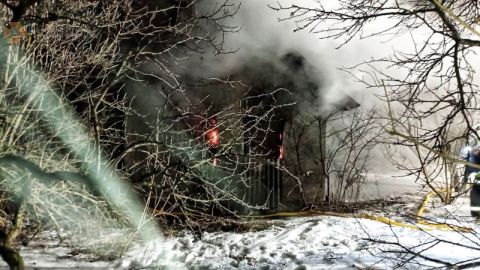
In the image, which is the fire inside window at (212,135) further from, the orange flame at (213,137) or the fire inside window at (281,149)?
the fire inside window at (281,149)

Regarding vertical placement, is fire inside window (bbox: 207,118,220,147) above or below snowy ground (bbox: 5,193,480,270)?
above

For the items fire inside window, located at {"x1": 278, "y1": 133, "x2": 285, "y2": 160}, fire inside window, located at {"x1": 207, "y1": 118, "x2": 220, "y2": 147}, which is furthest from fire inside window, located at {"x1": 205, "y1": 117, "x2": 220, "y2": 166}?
fire inside window, located at {"x1": 278, "y1": 133, "x2": 285, "y2": 160}

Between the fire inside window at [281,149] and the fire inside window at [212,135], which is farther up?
the fire inside window at [281,149]

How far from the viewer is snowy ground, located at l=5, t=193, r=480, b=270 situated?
242 inches

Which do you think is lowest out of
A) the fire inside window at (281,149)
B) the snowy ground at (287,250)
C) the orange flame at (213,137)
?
the snowy ground at (287,250)

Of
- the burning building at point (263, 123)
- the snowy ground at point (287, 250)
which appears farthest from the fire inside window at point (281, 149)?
the snowy ground at point (287, 250)

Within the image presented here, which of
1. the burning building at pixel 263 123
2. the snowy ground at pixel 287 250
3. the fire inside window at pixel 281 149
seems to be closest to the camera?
the snowy ground at pixel 287 250

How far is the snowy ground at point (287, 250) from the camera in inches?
242

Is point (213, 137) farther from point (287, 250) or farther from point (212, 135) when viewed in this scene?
point (287, 250)

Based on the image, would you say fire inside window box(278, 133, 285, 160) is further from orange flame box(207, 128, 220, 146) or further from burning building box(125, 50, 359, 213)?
orange flame box(207, 128, 220, 146)

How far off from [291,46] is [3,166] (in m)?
6.19

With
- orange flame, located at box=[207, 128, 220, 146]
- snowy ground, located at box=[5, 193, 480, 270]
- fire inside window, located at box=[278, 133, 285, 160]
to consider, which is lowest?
snowy ground, located at box=[5, 193, 480, 270]

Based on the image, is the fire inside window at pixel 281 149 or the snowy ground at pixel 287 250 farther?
the fire inside window at pixel 281 149

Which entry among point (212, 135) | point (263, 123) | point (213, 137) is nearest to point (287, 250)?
point (213, 137)
